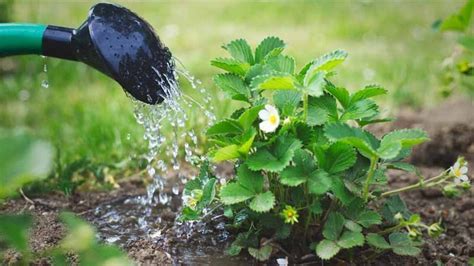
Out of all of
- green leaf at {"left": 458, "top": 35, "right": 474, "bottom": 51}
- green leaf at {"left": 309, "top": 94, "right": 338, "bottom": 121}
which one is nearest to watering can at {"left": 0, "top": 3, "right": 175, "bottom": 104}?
green leaf at {"left": 309, "top": 94, "right": 338, "bottom": 121}

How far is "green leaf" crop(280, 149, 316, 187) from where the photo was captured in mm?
1821

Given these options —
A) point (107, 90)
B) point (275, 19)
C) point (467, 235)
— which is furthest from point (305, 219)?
point (275, 19)

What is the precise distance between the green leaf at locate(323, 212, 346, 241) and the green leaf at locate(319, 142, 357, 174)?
123mm

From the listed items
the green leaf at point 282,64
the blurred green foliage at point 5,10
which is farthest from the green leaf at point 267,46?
the blurred green foliage at point 5,10

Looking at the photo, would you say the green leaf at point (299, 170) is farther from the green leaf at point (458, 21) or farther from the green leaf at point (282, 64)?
the green leaf at point (458, 21)

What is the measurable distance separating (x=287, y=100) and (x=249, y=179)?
24cm

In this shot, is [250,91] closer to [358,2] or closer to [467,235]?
[467,235]

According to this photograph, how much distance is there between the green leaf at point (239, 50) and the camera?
2.10 meters

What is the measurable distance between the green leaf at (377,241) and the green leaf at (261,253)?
26cm

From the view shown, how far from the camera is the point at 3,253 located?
1.95 m

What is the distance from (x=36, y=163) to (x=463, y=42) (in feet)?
5.36

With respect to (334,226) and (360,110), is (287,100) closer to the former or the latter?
(360,110)

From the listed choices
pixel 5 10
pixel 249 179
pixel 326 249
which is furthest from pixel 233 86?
pixel 5 10

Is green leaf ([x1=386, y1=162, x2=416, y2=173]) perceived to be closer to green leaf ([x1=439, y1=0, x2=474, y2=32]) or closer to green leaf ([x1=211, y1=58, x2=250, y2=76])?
green leaf ([x1=211, y1=58, x2=250, y2=76])
